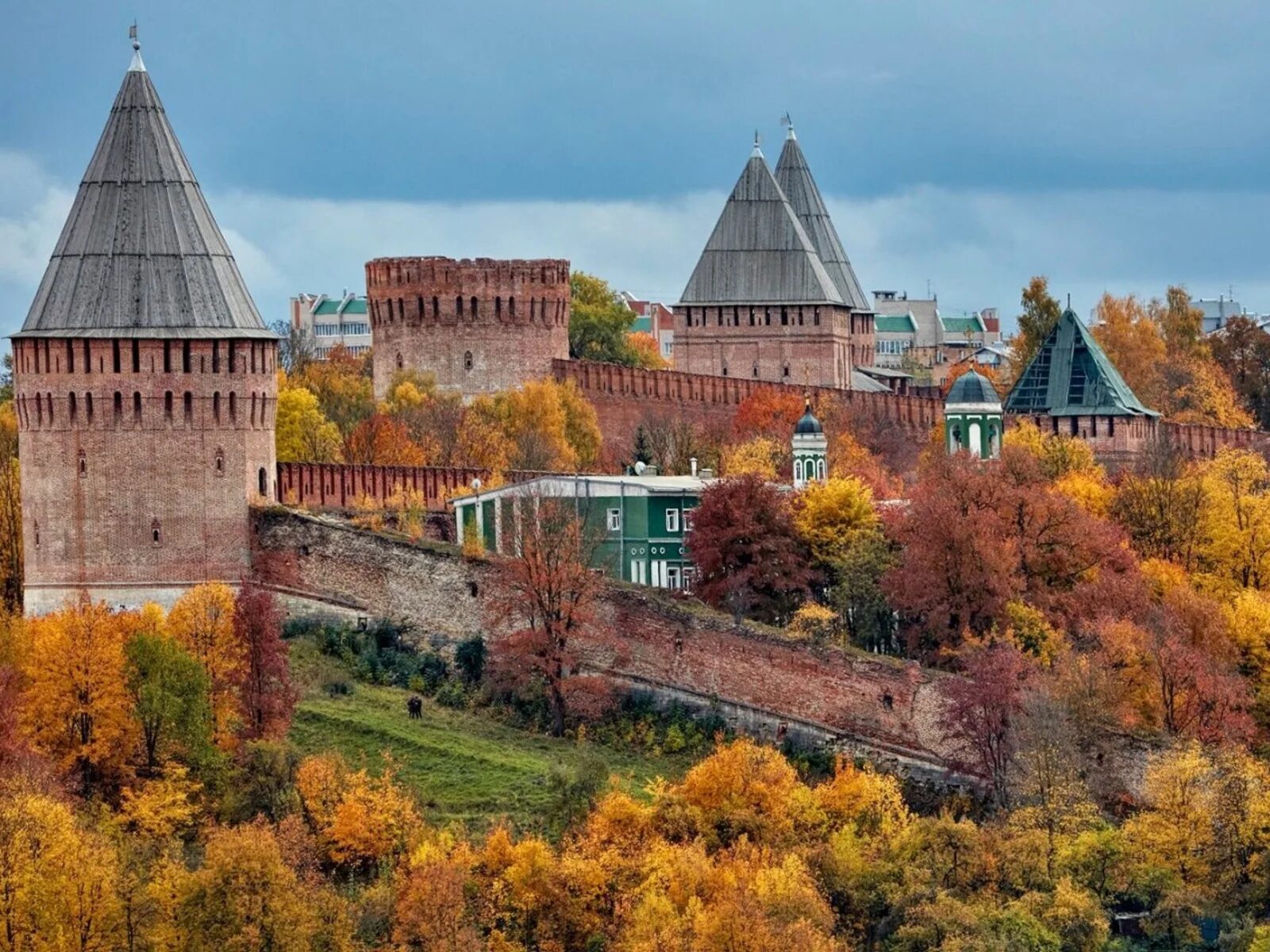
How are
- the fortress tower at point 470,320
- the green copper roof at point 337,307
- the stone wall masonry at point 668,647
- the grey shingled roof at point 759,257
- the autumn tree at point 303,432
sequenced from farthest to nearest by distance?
the green copper roof at point 337,307 → the grey shingled roof at point 759,257 → the fortress tower at point 470,320 → the autumn tree at point 303,432 → the stone wall masonry at point 668,647

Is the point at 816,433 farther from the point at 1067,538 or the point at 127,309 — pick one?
the point at 127,309

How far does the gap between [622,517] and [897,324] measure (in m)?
91.4

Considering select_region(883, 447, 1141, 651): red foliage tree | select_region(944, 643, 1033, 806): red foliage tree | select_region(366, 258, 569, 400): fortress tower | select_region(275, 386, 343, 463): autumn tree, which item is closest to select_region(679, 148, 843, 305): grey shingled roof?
select_region(366, 258, 569, 400): fortress tower

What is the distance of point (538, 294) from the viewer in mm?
85000

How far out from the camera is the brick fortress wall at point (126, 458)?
217 feet

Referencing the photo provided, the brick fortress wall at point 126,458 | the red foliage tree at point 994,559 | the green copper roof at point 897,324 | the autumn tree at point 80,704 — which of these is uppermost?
the green copper roof at point 897,324

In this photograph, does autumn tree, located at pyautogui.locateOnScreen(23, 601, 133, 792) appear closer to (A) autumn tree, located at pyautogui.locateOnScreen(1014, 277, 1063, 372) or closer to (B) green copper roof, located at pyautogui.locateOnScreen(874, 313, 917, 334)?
(A) autumn tree, located at pyautogui.locateOnScreen(1014, 277, 1063, 372)

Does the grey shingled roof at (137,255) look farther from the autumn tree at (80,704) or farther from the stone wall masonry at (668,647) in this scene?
the autumn tree at (80,704)

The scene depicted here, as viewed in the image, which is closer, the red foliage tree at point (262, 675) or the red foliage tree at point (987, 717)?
the red foliage tree at point (262, 675)

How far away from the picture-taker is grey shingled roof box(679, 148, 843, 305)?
9425 centimetres

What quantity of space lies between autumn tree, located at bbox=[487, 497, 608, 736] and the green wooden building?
12.1 ft

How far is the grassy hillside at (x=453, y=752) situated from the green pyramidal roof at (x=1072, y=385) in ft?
72.2

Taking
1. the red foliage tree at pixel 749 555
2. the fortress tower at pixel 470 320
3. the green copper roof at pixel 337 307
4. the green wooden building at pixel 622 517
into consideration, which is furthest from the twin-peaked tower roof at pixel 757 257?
the green copper roof at pixel 337 307

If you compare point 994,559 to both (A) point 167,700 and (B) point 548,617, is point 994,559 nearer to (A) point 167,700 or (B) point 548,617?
(B) point 548,617
